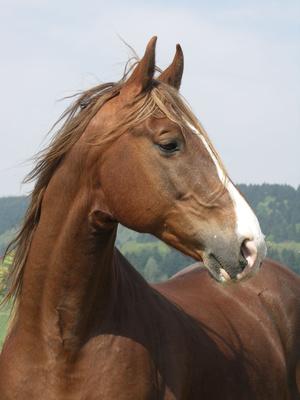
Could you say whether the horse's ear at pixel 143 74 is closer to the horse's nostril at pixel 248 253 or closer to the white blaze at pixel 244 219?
the white blaze at pixel 244 219

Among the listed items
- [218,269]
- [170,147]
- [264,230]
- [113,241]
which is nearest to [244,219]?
[218,269]

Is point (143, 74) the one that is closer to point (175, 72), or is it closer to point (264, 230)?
point (175, 72)

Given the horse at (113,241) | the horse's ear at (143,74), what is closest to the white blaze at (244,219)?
the horse at (113,241)

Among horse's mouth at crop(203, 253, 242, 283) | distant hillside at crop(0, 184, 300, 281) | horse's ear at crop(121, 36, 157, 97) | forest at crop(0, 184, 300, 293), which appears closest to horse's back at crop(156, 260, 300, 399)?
horse's mouth at crop(203, 253, 242, 283)

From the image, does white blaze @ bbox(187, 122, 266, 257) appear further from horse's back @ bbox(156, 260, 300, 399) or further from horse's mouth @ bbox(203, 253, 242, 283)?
horse's back @ bbox(156, 260, 300, 399)

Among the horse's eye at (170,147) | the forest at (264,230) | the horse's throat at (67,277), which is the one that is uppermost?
the horse's eye at (170,147)

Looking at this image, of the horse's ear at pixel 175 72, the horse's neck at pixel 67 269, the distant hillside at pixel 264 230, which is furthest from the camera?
the distant hillside at pixel 264 230

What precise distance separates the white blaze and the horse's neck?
2.36ft

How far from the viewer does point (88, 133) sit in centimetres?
465

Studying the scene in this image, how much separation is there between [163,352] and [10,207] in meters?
88.8

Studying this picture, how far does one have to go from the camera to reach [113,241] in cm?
472

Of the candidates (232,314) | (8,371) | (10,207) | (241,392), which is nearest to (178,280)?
(232,314)

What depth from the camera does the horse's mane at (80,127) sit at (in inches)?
177

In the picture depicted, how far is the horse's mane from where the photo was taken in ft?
14.8
